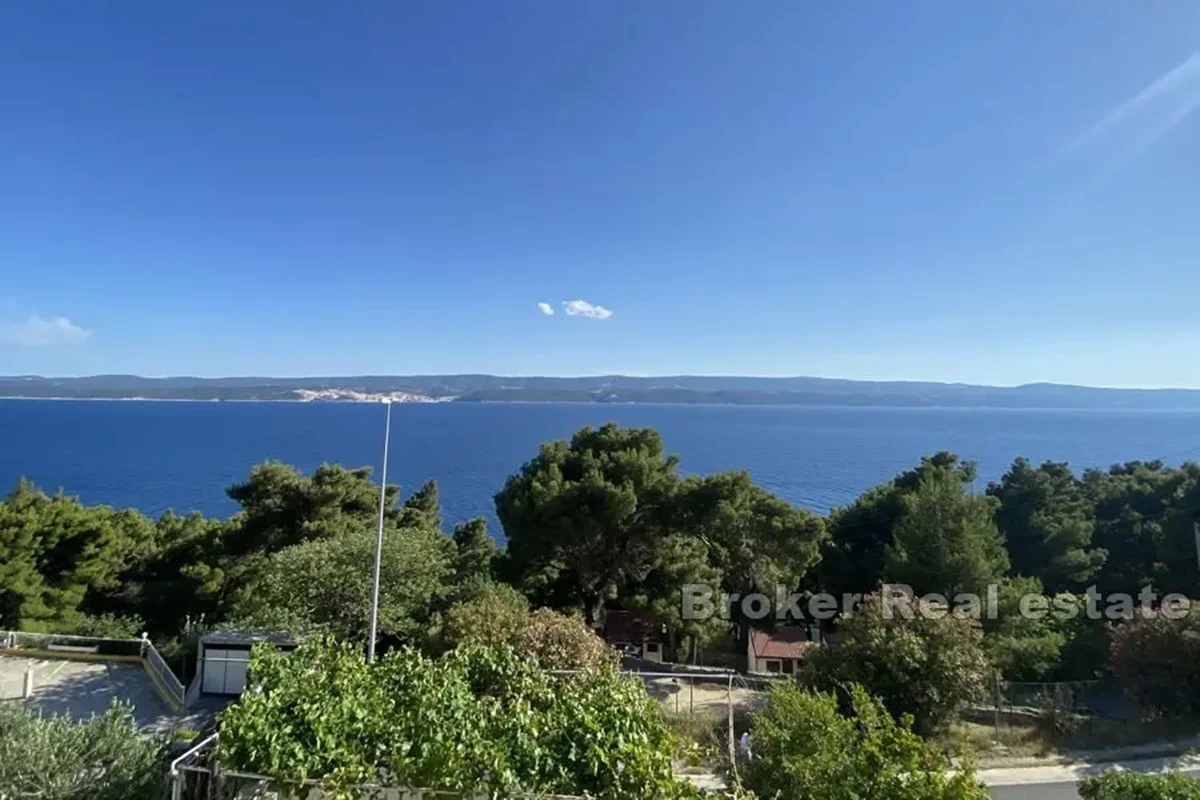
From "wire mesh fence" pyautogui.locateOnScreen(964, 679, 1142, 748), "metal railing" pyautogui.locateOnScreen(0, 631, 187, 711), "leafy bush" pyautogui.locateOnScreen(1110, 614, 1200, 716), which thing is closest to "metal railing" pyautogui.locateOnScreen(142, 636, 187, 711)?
"metal railing" pyautogui.locateOnScreen(0, 631, 187, 711)

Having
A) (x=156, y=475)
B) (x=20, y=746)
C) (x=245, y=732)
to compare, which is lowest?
(x=156, y=475)

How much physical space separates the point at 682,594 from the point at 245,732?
45.4 ft

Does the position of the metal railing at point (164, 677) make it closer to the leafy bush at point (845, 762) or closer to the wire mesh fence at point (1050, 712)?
the leafy bush at point (845, 762)

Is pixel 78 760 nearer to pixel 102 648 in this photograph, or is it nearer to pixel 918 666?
pixel 102 648

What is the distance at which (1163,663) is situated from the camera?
1280 cm

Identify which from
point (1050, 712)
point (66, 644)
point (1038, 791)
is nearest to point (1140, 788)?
point (1038, 791)

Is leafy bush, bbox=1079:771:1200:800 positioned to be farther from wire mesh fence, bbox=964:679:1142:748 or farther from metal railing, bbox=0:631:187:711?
metal railing, bbox=0:631:187:711

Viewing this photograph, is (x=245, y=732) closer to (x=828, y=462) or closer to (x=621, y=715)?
(x=621, y=715)

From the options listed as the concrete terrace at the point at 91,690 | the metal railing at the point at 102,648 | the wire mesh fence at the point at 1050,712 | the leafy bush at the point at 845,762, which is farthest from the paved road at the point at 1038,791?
the metal railing at the point at 102,648

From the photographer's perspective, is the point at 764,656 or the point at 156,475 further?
the point at 156,475

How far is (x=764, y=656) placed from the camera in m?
20.3

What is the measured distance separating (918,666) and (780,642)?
10.2m

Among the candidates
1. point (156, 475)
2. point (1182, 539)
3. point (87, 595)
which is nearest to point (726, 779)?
point (87, 595)

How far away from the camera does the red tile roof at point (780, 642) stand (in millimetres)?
20344
